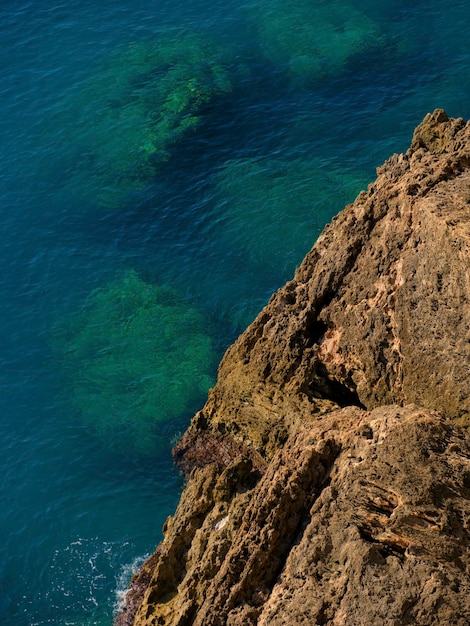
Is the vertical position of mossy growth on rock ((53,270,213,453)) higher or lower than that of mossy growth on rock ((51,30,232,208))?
lower

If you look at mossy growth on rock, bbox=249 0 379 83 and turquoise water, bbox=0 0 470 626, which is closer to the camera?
turquoise water, bbox=0 0 470 626

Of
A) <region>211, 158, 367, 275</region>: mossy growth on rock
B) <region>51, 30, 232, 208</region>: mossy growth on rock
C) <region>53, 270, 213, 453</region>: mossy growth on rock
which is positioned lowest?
<region>53, 270, 213, 453</region>: mossy growth on rock

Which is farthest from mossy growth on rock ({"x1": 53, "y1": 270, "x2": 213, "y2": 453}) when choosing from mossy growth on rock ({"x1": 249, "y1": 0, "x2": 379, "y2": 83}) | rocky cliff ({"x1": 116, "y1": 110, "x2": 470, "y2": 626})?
mossy growth on rock ({"x1": 249, "y1": 0, "x2": 379, "y2": 83})

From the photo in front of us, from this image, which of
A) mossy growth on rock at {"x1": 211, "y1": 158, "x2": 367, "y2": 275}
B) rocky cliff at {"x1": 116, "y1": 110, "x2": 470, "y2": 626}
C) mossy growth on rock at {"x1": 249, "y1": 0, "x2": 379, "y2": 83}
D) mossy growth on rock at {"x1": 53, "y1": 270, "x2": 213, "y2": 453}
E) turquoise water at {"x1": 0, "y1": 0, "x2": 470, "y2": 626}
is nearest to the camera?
rocky cliff at {"x1": 116, "y1": 110, "x2": 470, "y2": 626}

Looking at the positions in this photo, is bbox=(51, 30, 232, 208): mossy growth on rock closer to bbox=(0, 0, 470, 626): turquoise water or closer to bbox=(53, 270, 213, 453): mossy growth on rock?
bbox=(0, 0, 470, 626): turquoise water

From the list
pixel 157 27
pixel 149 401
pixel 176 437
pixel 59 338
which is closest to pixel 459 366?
pixel 176 437

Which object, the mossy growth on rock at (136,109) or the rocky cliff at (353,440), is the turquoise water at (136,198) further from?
the rocky cliff at (353,440)

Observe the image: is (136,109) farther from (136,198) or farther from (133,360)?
(133,360)

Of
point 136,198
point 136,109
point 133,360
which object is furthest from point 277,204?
point 136,109
